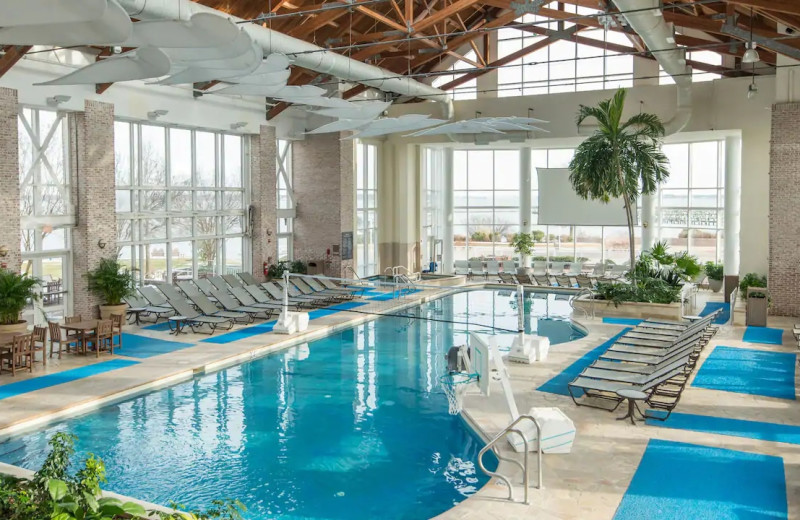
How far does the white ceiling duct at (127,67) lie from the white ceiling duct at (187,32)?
22.4 inches

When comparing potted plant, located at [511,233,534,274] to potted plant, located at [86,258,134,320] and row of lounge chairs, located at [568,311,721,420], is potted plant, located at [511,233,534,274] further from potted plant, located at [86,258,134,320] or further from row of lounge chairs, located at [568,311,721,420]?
potted plant, located at [86,258,134,320]

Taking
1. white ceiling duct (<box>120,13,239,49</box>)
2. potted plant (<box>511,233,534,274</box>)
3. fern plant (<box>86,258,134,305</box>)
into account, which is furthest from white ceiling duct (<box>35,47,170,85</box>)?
potted plant (<box>511,233,534,274</box>)

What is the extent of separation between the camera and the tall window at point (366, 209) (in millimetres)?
25078

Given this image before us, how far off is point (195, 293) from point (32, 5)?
1233cm

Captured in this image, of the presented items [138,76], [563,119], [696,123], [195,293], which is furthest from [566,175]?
[138,76]

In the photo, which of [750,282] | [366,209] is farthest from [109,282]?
[750,282]

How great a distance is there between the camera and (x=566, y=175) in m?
25.5

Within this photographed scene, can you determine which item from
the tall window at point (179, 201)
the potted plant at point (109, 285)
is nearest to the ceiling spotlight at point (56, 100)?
the tall window at point (179, 201)

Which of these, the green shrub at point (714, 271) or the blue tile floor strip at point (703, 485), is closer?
the blue tile floor strip at point (703, 485)

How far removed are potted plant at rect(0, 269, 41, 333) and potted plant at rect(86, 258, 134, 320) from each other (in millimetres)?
2440

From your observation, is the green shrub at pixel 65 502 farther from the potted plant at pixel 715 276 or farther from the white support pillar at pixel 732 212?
the potted plant at pixel 715 276

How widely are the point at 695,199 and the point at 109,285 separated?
61.6ft

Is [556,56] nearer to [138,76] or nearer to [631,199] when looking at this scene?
[631,199]

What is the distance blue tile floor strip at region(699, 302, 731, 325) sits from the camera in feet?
55.5
